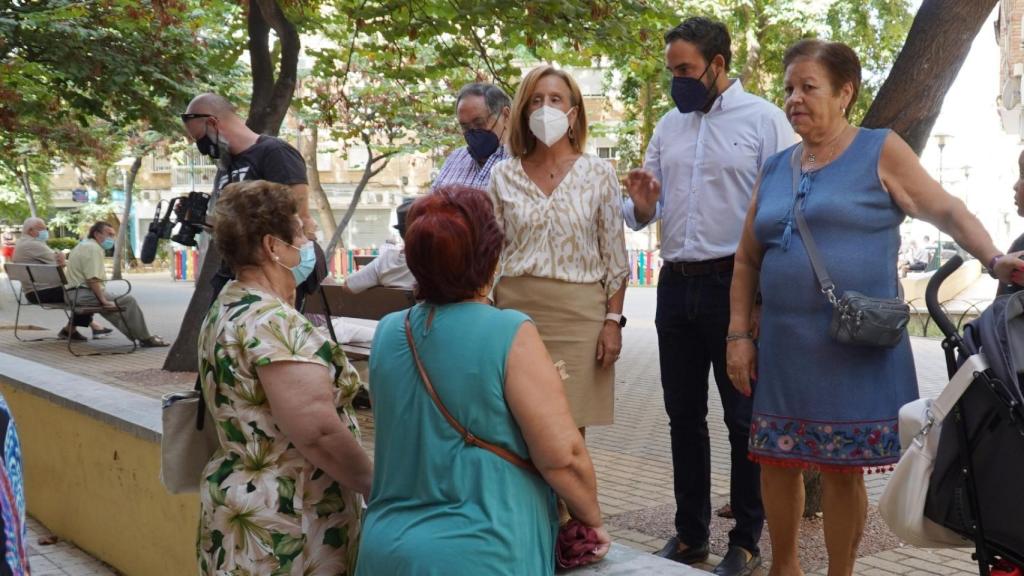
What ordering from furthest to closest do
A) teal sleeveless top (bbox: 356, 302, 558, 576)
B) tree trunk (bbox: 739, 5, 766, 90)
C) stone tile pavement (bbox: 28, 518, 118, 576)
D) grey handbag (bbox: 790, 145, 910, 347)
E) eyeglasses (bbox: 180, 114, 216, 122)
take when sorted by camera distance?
1. tree trunk (bbox: 739, 5, 766, 90)
2. stone tile pavement (bbox: 28, 518, 118, 576)
3. eyeglasses (bbox: 180, 114, 216, 122)
4. grey handbag (bbox: 790, 145, 910, 347)
5. teal sleeveless top (bbox: 356, 302, 558, 576)

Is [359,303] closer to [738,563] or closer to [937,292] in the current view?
[738,563]

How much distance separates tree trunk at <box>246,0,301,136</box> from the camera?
10.7 meters

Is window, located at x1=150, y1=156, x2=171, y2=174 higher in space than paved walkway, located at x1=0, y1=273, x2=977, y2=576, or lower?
higher

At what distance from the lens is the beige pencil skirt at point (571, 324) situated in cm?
354

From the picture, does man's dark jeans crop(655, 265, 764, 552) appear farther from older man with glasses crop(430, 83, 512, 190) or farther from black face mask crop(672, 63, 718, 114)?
older man with glasses crop(430, 83, 512, 190)

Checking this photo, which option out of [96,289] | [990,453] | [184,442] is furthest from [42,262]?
[990,453]

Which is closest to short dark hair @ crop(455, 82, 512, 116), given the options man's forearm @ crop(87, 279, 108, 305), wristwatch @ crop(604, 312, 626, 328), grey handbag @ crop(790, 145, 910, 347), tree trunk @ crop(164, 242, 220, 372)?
wristwatch @ crop(604, 312, 626, 328)

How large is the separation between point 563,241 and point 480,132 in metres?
0.85

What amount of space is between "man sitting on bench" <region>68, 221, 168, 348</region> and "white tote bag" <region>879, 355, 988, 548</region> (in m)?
12.1

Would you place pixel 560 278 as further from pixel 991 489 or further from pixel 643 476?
pixel 643 476

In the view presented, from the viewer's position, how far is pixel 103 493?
5.14m

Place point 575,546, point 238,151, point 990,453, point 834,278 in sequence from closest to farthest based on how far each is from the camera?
point 990,453, point 575,546, point 834,278, point 238,151

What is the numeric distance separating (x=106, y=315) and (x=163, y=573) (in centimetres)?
1004

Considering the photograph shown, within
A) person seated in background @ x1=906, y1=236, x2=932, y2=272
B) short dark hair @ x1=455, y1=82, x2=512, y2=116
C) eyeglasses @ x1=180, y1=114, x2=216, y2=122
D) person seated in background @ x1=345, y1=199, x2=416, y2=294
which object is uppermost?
short dark hair @ x1=455, y1=82, x2=512, y2=116
